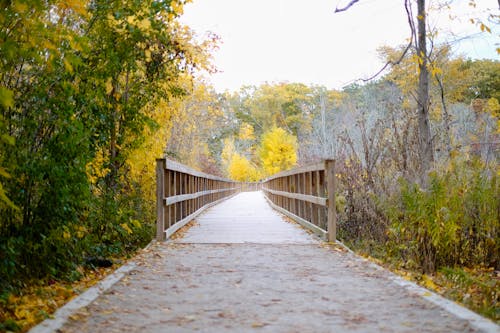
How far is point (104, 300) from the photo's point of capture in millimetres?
4586

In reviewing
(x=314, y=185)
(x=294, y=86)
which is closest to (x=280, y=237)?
(x=314, y=185)

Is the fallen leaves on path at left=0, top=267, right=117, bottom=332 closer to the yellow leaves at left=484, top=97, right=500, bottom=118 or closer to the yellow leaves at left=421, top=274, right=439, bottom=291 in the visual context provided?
the yellow leaves at left=421, top=274, right=439, bottom=291

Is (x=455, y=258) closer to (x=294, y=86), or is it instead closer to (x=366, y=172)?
(x=366, y=172)

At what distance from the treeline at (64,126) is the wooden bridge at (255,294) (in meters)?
0.66

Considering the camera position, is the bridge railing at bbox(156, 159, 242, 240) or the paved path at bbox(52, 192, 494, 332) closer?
the paved path at bbox(52, 192, 494, 332)

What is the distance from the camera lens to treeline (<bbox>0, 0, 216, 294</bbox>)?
15.1ft

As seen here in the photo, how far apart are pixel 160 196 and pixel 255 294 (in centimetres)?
408

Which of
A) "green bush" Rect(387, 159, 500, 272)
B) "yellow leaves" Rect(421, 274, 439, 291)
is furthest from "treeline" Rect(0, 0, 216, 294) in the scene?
"green bush" Rect(387, 159, 500, 272)

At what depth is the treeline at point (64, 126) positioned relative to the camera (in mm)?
4594

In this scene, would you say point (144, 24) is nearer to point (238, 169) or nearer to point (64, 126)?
point (64, 126)

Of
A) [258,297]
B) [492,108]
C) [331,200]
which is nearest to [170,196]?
[331,200]

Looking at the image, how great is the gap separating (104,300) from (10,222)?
116 cm

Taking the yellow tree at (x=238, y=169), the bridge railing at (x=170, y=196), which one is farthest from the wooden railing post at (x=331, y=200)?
the yellow tree at (x=238, y=169)

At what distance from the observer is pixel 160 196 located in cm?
867
